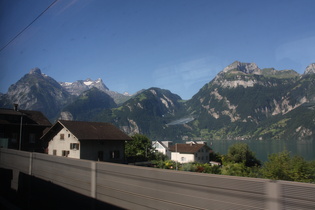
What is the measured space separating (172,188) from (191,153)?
63.6 m

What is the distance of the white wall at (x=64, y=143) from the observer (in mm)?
30814

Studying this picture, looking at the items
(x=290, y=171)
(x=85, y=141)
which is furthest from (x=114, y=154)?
(x=290, y=171)

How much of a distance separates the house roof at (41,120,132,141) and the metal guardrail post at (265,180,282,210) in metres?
29.7

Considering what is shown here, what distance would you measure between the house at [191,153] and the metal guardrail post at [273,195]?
6355cm

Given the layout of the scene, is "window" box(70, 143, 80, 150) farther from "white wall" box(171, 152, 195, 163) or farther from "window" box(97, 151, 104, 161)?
"white wall" box(171, 152, 195, 163)

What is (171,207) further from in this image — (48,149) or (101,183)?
(48,149)

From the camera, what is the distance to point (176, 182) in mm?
2639

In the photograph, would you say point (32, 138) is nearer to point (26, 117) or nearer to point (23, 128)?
point (23, 128)

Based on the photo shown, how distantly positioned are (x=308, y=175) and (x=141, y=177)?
128 feet

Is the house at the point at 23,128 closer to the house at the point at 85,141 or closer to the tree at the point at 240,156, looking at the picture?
the house at the point at 85,141

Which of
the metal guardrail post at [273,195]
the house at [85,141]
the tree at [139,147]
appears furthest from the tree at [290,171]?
the metal guardrail post at [273,195]

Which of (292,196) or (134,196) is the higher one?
(292,196)

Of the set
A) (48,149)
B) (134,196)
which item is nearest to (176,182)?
(134,196)

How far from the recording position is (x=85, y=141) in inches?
1208
